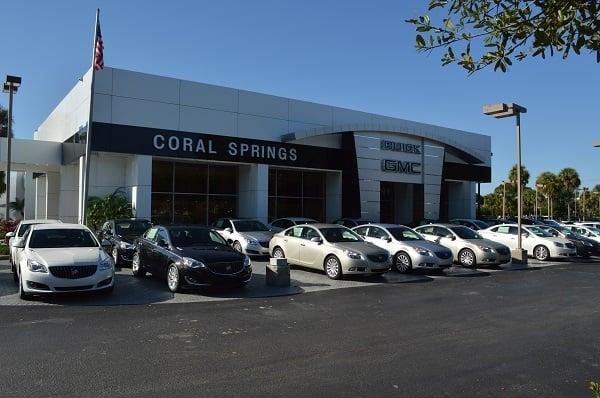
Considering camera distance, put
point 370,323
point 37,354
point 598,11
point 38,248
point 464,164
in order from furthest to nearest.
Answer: point 464,164 → point 38,248 → point 370,323 → point 37,354 → point 598,11

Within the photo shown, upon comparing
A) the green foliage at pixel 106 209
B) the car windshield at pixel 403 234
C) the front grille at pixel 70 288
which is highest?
the green foliage at pixel 106 209

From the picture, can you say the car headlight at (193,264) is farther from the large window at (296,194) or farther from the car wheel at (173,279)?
the large window at (296,194)

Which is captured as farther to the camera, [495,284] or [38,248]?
[495,284]

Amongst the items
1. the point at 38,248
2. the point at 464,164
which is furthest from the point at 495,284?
the point at 464,164

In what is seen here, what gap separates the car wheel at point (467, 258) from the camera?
57.8 ft

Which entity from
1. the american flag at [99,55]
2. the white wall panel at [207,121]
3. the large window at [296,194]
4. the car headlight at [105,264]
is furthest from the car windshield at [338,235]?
the large window at [296,194]

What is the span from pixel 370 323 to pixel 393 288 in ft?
14.6

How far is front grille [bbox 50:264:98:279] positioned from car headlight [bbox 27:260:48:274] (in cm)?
15

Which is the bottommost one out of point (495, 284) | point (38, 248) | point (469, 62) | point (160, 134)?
point (495, 284)

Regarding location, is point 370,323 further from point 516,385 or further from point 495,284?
point 495,284

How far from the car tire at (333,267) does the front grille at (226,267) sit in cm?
338

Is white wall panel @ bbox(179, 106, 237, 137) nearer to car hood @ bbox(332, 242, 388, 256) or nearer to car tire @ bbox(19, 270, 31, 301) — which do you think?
car hood @ bbox(332, 242, 388, 256)

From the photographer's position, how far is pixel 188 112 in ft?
80.4

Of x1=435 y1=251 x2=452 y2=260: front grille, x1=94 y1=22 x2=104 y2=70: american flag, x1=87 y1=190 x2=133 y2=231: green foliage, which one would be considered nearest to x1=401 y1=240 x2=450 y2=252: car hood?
x1=435 y1=251 x2=452 y2=260: front grille
